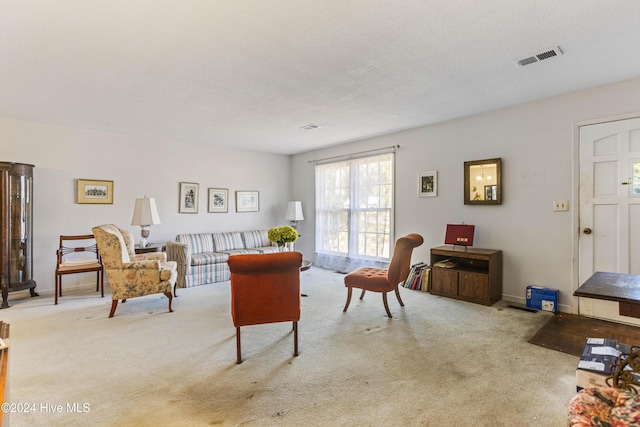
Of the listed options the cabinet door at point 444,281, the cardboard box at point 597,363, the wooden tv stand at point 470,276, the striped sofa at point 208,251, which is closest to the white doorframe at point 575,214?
the wooden tv stand at point 470,276

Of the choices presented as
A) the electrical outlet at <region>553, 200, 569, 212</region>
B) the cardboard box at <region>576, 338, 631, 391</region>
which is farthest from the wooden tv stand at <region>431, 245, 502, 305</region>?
the cardboard box at <region>576, 338, 631, 391</region>

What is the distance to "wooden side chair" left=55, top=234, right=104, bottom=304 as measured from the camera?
4.02m

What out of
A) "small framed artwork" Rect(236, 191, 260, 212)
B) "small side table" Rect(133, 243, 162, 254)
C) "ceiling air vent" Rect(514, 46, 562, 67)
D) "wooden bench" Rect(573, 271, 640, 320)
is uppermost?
"ceiling air vent" Rect(514, 46, 562, 67)

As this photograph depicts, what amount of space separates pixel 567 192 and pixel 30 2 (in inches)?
186

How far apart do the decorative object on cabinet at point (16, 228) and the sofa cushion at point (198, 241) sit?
6.07 feet

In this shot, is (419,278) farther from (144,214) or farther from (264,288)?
(144,214)

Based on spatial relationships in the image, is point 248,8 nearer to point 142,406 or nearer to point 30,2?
point 30,2

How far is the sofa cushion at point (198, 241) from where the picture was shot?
529 cm

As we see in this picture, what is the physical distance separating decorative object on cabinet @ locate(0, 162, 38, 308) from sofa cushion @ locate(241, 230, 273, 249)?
2984 mm

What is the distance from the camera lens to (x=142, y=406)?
6.13 feet

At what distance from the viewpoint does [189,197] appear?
5695 millimetres

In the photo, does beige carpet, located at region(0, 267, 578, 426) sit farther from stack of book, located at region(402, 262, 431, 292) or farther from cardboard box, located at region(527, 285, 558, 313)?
stack of book, located at region(402, 262, 431, 292)

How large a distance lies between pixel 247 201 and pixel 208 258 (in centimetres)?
175

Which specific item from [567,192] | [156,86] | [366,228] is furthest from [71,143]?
[567,192]
